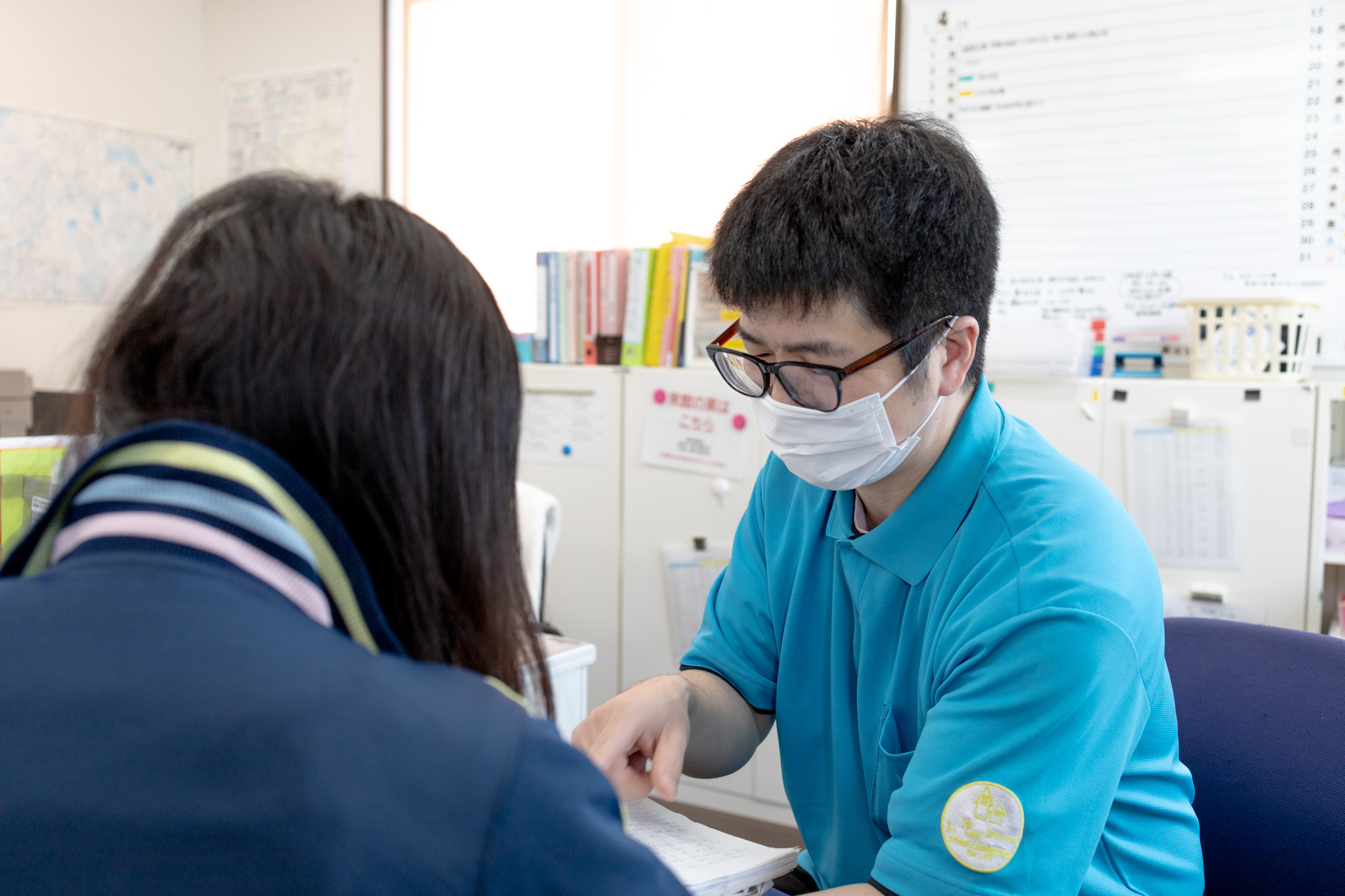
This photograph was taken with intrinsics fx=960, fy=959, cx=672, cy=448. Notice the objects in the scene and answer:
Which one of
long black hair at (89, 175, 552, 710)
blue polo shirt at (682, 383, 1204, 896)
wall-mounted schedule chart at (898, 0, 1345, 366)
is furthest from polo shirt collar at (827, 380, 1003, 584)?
wall-mounted schedule chart at (898, 0, 1345, 366)

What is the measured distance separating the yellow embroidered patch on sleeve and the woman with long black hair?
40 cm

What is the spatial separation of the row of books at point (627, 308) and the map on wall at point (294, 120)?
135 centimetres

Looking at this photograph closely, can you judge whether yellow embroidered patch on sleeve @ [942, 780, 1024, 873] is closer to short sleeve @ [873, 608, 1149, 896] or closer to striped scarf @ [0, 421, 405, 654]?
short sleeve @ [873, 608, 1149, 896]

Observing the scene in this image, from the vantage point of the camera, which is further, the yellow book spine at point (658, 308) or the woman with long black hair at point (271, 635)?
the yellow book spine at point (658, 308)

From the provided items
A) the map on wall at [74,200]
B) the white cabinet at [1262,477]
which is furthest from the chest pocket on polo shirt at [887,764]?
the map on wall at [74,200]

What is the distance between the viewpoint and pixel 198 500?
427mm

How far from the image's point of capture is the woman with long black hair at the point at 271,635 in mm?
402

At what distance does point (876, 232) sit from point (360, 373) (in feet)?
1.88

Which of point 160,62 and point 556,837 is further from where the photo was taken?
point 160,62

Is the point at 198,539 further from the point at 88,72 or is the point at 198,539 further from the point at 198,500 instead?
the point at 88,72

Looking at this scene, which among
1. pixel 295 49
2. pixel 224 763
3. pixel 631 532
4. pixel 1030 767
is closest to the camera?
pixel 224 763

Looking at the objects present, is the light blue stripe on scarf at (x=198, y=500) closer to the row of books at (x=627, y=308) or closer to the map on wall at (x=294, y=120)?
the row of books at (x=627, y=308)

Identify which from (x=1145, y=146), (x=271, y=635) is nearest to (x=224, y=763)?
(x=271, y=635)

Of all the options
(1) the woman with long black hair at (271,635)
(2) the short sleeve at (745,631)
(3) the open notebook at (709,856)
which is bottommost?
(3) the open notebook at (709,856)
